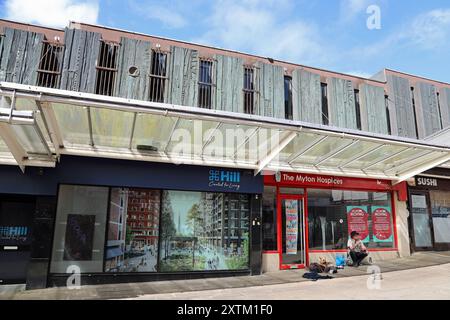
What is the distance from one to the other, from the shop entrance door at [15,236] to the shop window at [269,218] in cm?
641

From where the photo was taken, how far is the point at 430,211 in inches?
533

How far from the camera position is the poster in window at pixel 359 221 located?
12102mm

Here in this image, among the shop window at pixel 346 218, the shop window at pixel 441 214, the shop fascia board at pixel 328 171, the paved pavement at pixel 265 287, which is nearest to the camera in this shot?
the paved pavement at pixel 265 287

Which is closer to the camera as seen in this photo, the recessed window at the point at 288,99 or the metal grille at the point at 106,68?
the metal grille at the point at 106,68

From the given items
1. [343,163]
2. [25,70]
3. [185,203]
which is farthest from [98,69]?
[343,163]

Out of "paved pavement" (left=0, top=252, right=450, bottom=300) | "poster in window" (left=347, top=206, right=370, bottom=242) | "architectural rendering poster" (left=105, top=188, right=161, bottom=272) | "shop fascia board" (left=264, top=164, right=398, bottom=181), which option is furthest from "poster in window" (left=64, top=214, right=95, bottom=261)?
"poster in window" (left=347, top=206, right=370, bottom=242)

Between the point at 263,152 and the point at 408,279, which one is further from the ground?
the point at 263,152

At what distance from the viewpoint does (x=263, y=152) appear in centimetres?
955

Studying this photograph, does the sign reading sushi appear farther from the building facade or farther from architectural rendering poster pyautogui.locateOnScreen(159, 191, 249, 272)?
architectural rendering poster pyautogui.locateOnScreen(159, 191, 249, 272)

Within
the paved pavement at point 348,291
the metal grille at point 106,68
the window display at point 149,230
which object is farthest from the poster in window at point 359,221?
the metal grille at point 106,68

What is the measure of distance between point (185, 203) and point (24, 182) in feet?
13.2

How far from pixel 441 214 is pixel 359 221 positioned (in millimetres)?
4161

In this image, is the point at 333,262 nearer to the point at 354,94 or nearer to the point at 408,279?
the point at 408,279

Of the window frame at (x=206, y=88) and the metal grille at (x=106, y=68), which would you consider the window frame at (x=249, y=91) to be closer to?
the window frame at (x=206, y=88)
